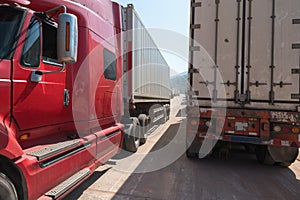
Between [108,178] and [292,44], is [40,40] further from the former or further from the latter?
[292,44]

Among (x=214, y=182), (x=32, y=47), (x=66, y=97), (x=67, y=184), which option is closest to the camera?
(x=32, y=47)

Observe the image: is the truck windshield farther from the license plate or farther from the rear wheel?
the license plate

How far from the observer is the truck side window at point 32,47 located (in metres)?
2.40

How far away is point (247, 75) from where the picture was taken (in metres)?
4.70

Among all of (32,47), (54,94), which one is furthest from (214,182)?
(32,47)

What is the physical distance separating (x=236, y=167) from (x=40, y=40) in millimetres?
4659

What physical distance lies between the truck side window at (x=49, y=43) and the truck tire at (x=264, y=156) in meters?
4.77

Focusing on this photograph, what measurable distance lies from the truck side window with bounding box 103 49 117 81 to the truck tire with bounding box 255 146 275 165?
3785 mm

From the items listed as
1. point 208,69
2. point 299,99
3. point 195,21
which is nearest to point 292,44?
point 299,99

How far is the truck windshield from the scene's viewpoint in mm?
2207

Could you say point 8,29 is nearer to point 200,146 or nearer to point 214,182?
point 214,182

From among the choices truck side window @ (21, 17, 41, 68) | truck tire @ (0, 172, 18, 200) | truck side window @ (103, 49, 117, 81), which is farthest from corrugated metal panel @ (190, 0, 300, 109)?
truck tire @ (0, 172, 18, 200)

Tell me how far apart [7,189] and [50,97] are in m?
1.18

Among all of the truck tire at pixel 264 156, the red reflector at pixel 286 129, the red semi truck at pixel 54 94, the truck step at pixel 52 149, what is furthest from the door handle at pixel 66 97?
the truck tire at pixel 264 156
